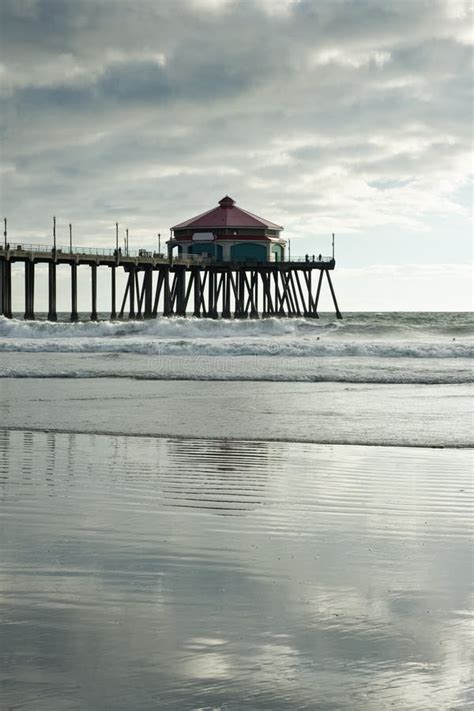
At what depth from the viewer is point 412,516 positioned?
6.50m

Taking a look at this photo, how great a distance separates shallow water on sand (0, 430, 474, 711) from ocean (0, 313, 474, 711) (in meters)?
0.01

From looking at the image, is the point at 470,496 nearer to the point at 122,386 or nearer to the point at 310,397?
the point at 310,397

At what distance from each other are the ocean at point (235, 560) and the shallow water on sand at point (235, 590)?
0.01 meters

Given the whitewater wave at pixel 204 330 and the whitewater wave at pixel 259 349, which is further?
the whitewater wave at pixel 204 330

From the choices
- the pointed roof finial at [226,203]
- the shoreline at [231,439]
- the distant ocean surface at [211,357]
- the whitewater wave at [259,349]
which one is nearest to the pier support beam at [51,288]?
the distant ocean surface at [211,357]

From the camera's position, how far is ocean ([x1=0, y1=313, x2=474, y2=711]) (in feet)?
11.8

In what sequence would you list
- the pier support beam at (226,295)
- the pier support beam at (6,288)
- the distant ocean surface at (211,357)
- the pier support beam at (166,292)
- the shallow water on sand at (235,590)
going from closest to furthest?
1. the shallow water on sand at (235,590)
2. the distant ocean surface at (211,357)
3. the pier support beam at (6,288)
4. the pier support beam at (166,292)
5. the pier support beam at (226,295)

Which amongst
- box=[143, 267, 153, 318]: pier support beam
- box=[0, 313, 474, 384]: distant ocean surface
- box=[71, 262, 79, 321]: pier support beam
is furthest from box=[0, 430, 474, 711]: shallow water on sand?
box=[143, 267, 153, 318]: pier support beam

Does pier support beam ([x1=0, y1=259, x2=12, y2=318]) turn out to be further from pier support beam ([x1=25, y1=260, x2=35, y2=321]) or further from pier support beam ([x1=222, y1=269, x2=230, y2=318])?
pier support beam ([x1=222, y1=269, x2=230, y2=318])

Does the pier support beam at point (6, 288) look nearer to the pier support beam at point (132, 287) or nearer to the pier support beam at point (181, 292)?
the pier support beam at point (132, 287)

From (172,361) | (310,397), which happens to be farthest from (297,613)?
(172,361)

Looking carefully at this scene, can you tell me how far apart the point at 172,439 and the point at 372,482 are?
3.59 meters

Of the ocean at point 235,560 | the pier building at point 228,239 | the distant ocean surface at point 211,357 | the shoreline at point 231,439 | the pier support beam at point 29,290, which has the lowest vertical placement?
the shoreline at point 231,439

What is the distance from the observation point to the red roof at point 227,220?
6894 cm
